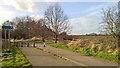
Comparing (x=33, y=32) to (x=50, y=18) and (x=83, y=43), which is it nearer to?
(x=50, y=18)

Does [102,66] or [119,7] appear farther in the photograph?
[119,7]

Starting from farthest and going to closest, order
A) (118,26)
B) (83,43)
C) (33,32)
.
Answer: (33,32), (83,43), (118,26)

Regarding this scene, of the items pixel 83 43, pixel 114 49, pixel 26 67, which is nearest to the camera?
pixel 26 67

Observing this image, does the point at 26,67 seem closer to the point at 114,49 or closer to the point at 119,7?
the point at 114,49

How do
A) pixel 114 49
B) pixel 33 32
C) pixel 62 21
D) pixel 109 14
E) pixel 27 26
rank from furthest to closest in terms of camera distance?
1. pixel 27 26
2. pixel 33 32
3. pixel 62 21
4. pixel 109 14
5. pixel 114 49

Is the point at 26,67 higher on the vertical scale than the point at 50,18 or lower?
lower

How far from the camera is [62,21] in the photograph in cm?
5862

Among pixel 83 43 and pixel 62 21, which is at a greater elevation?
pixel 62 21

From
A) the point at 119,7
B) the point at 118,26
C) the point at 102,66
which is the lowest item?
the point at 102,66

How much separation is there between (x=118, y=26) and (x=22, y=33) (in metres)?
75.3

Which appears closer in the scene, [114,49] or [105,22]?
[114,49]

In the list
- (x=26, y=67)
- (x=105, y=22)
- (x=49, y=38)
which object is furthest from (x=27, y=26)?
(x=26, y=67)

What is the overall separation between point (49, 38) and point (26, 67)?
59145mm

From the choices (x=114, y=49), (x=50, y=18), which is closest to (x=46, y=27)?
(x=50, y=18)
